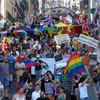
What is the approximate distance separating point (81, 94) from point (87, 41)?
559 centimetres

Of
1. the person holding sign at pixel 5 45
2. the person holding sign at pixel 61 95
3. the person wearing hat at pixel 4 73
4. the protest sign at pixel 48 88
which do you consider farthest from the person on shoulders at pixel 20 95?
the person holding sign at pixel 5 45

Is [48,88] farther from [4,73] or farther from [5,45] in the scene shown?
[5,45]

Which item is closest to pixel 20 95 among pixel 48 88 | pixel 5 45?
pixel 48 88

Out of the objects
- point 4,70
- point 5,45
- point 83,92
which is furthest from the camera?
point 5,45

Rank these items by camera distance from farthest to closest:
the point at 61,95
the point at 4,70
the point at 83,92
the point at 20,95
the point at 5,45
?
the point at 5,45 < the point at 4,70 < the point at 83,92 < the point at 61,95 < the point at 20,95

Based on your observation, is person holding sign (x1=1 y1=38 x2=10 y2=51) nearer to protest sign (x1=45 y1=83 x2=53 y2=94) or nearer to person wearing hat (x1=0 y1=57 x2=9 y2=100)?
person wearing hat (x1=0 y1=57 x2=9 y2=100)

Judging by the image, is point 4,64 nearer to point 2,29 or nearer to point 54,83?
point 54,83

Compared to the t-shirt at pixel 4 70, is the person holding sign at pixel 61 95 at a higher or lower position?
lower

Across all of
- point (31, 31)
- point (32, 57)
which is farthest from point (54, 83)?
point (31, 31)

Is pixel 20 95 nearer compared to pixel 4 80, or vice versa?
pixel 20 95

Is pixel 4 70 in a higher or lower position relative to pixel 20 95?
higher

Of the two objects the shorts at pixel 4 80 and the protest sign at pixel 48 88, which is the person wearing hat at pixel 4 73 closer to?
the shorts at pixel 4 80

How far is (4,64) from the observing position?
10633 mm

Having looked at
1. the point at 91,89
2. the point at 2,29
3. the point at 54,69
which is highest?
the point at 2,29
